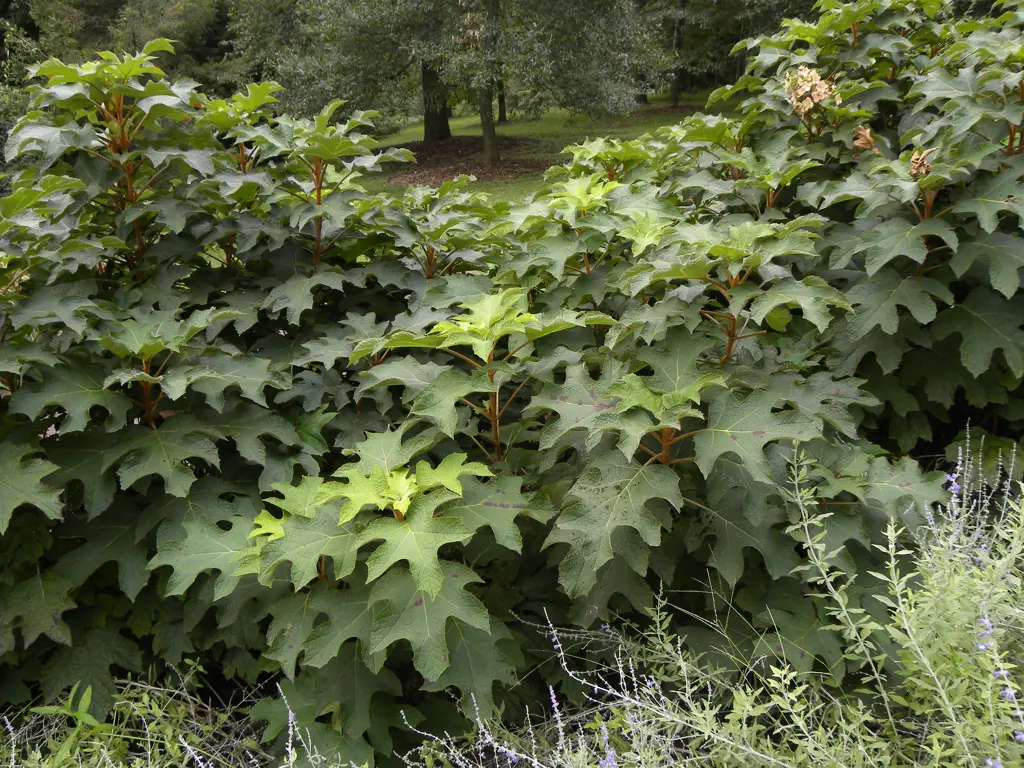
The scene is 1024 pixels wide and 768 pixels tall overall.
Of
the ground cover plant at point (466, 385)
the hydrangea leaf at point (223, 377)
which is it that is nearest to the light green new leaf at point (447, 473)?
the ground cover plant at point (466, 385)

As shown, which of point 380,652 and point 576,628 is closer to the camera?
point 380,652

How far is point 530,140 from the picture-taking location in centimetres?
2205

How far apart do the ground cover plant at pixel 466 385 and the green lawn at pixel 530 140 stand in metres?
10.0

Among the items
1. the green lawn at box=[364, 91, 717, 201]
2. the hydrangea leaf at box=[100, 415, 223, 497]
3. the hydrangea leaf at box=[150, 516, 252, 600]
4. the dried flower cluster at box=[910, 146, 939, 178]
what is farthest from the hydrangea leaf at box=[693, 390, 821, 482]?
the green lawn at box=[364, 91, 717, 201]

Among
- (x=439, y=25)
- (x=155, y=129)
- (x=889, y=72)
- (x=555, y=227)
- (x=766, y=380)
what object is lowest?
(x=766, y=380)

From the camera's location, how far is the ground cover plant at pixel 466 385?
1.80 meters

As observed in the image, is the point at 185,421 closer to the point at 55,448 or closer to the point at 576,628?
the point at 55,448

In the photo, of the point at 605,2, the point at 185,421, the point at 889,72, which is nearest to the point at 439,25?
the point at 605,2

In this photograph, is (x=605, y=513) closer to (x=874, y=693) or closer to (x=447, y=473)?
(x=447, y=473)

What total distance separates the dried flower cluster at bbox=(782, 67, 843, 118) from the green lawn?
381 inches

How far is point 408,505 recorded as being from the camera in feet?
5.57

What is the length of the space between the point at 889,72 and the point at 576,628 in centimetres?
259

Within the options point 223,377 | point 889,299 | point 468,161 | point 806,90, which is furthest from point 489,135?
point 223,377

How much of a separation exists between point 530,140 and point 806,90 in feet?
67.2
